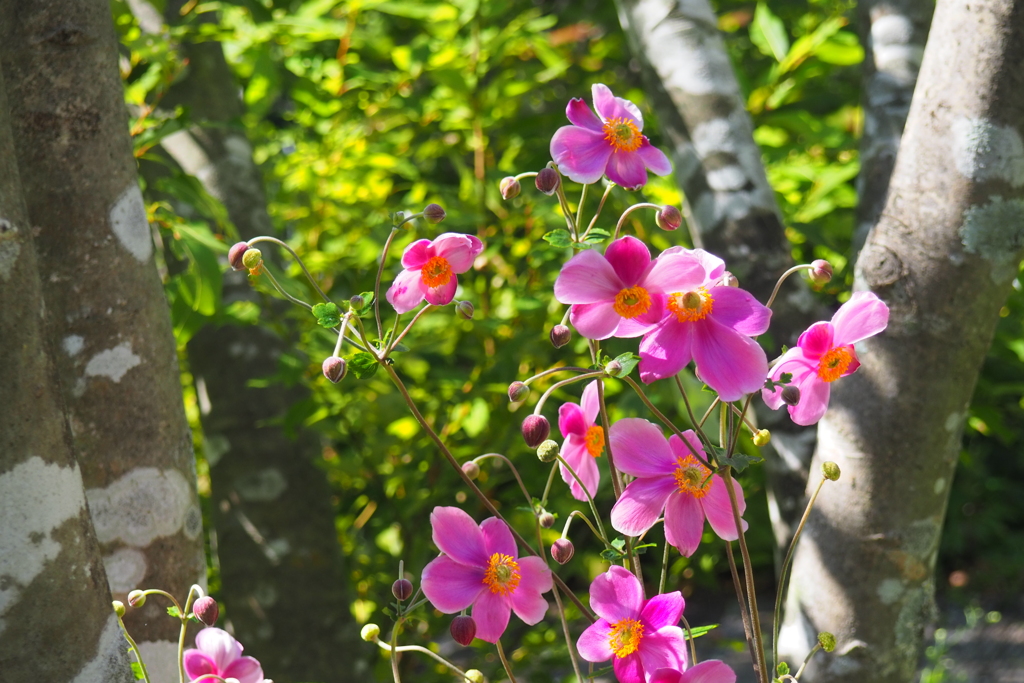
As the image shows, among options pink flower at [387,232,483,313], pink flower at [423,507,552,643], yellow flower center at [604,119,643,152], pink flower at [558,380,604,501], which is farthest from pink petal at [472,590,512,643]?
yellow flower center at [604,119,643,152]

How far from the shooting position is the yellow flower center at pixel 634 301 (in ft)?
Answer: 1.75

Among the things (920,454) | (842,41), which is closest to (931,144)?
(920,454)

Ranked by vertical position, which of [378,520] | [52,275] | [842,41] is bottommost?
[378,520]

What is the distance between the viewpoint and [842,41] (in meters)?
1.51

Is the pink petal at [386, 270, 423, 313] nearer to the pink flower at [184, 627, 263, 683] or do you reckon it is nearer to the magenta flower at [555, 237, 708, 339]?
the magenta flower at [555, 237, 708, 339]

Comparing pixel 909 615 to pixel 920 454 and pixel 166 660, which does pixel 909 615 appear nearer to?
pixel 920 454

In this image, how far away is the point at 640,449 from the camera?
584mm

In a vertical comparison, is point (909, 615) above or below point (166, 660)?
below

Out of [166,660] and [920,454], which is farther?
[920,454]

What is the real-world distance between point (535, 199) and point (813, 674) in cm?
77

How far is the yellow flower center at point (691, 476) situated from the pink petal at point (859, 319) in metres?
0.13

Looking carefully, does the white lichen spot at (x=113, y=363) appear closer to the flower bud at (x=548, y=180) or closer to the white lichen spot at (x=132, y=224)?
the white lichen spot at (x=132, y=224)

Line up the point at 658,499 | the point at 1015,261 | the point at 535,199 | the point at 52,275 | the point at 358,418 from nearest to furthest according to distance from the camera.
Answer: the point at 658,499, the point at 52,275, the point at 1015,261, the point at 535,199, the point at 358,418

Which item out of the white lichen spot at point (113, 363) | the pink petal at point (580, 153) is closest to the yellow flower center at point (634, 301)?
the pink petal at point (580, 153)
